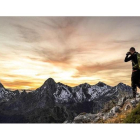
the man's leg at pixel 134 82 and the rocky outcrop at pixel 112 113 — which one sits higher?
the man's leg at pixel 134 82

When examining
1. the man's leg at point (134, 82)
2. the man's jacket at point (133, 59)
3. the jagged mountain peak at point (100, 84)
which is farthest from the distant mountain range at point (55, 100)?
the man's jacket at point (133, 59)

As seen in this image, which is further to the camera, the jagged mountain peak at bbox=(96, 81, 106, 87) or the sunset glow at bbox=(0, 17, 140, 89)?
the jagged mountain peak at bbox=(96, 81, 106, 87)

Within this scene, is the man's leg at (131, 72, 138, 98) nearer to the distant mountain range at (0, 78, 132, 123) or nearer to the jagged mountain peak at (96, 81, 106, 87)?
the distant mountain range at (0, 78, 132, 123)

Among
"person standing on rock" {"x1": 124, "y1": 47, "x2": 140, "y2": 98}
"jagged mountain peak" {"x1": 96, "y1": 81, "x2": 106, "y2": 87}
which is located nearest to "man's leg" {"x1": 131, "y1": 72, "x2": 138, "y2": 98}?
"person standing on rock" {"x1": 124, "y1": 47, "x2": 140, "y2": 98}

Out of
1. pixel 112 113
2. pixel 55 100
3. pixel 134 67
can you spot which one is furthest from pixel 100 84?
pixel 55 100

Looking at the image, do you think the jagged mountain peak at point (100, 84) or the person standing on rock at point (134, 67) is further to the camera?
the jagged mountain peak at point (100, 84)

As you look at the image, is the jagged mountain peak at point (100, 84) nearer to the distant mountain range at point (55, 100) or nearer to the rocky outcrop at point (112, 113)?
the distant mountain range at point (55, 100)
